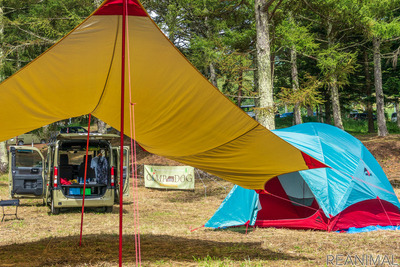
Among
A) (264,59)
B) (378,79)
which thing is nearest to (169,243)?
(264,59)

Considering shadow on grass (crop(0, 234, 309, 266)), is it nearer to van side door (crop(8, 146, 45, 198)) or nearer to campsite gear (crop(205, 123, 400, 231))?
campsite gear (crop(205, 123, 400, 231))

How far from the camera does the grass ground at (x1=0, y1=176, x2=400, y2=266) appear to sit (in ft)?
21.0

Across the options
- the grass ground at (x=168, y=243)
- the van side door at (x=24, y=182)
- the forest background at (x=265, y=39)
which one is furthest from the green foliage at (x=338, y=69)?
the van side door at (x=24, y=182)

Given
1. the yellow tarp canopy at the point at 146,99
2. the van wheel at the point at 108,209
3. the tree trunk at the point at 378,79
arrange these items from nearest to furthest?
the yellow tarp canopy at the point at 146,99
the van wheel at the point at 108,209
the tree trunk at the point at 378,79

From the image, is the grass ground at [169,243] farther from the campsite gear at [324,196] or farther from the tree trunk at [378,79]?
the tree trunk at [378,79]

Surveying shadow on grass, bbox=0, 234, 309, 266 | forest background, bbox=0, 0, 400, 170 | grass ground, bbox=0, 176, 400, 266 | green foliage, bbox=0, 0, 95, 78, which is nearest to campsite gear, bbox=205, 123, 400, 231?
grass ground, bbox=0, 176, 400, 266

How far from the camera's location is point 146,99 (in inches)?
226

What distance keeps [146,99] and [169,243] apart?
3.36 metres

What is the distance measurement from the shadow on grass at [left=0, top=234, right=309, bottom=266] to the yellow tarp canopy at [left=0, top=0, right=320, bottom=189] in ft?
4.10

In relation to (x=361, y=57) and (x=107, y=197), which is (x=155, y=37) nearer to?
(x=107, y=197)

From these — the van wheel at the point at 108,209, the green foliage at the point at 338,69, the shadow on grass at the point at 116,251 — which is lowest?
the shadow on grass at the point at 116,251

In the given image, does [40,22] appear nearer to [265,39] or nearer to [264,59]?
[265,39]

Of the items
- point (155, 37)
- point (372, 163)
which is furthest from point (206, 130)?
point (372, 163)

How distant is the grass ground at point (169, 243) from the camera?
639 cm
